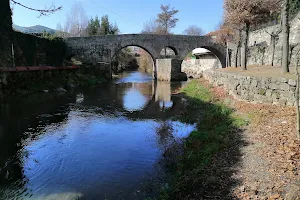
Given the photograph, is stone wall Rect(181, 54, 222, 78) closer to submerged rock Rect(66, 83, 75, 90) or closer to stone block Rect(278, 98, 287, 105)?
submerged rock Rect(66, 83, 75, 90)

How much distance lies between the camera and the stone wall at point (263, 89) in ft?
29.9

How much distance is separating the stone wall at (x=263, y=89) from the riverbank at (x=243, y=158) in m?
0.41

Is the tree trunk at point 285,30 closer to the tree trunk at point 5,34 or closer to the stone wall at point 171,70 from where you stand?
the tree trunk at point 5,34

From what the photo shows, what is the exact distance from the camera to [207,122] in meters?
10.1

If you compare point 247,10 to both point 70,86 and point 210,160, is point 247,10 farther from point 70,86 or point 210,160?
point 70,86

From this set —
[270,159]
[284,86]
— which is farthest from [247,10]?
[270,159]

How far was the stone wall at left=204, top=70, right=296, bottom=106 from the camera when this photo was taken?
9109mm

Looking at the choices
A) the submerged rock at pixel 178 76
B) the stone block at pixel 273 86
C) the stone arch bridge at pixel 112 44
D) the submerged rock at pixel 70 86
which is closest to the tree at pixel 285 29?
the stone block at pixel 273 86

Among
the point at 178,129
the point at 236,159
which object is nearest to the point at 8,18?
the point at 178,129

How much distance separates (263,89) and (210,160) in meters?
5.30

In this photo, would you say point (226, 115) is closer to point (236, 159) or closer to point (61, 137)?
point (236, 159)

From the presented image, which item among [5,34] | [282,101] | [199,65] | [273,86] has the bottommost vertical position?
[282,101]

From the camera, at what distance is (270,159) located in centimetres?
560

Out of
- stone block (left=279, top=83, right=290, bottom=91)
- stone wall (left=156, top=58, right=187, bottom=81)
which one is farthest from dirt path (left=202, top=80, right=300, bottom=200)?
stone wall (left=156, top=58, right=187, bottom=81)
